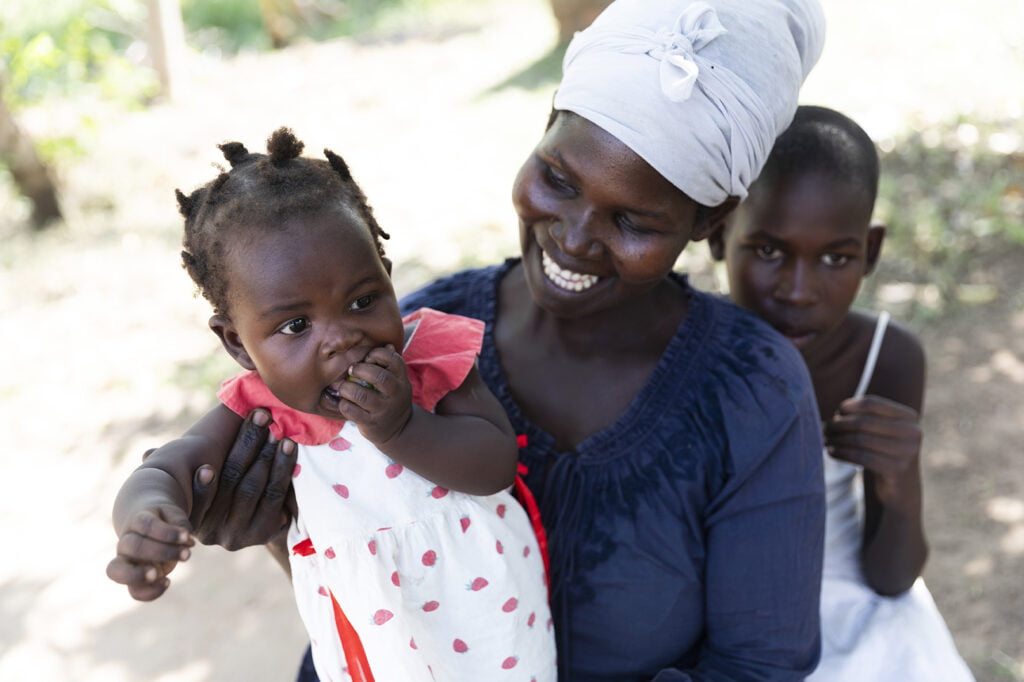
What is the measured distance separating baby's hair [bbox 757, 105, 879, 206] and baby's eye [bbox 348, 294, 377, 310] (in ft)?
3.47

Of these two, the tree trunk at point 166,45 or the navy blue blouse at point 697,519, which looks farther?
the tree trunk at point 166,45

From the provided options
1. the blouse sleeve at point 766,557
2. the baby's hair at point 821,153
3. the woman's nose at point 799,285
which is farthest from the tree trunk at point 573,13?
the blouse sleeve at point 766,557

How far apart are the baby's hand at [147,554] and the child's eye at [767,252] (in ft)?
4.94

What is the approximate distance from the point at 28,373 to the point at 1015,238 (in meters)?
5.90

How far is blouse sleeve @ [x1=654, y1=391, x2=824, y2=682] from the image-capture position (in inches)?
67.9

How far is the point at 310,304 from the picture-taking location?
1519mm

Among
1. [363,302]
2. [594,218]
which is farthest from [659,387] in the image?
[363,302]

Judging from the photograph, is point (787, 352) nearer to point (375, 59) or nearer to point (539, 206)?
point (539, 206)

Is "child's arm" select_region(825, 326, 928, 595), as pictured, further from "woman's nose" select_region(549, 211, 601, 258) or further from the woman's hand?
the woman's hand

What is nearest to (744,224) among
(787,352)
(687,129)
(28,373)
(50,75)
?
(787,352)

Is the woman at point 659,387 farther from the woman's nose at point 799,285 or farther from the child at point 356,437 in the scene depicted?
the woman's nose at point 799,285

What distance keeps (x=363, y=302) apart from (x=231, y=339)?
0.29 metres

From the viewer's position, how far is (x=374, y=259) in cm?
157

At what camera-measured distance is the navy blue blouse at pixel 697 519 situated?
1.73m
